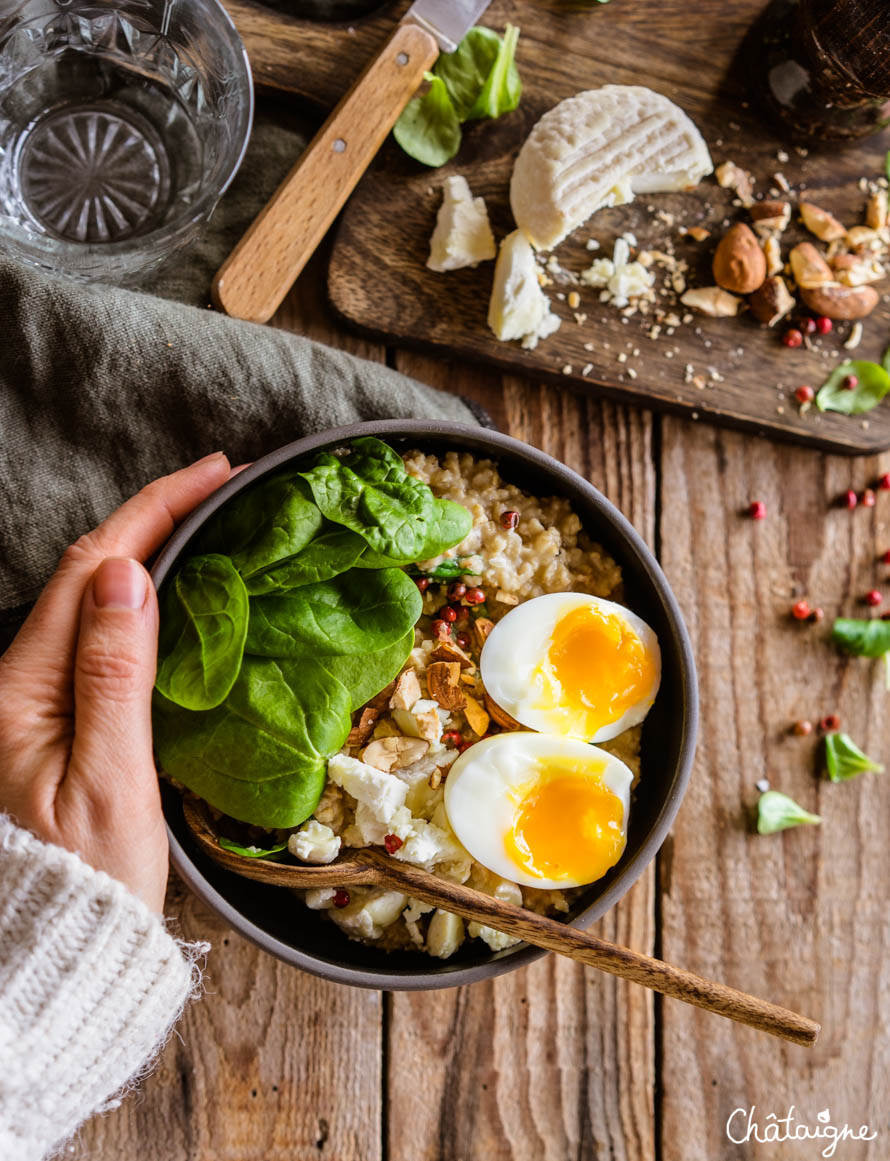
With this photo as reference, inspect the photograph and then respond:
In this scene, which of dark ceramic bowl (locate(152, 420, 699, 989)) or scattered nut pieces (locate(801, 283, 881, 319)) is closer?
dark ceramic bowl (locate(152, 420, 699, 989))

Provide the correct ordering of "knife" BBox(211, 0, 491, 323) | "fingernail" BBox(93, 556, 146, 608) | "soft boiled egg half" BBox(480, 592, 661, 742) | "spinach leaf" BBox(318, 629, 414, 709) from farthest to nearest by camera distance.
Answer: "knife" BBox(211, 0, 491, 323) < "soft boiled egg half" BBox(480, 592, 661, 742) < "spinach leaf" BBox(318, 629, 414, 709) < "fingernail" BBox(93, 556, 146, 608)

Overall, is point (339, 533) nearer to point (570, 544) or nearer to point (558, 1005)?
point (570, 544)

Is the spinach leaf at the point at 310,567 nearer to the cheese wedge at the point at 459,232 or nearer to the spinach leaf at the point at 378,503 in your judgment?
the spinach leaf at the point at 378,503

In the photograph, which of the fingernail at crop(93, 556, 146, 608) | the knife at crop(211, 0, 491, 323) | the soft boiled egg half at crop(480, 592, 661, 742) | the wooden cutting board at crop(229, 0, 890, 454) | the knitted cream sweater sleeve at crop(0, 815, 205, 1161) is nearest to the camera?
the knitted cream sweater sleeve at crop(0, 815, 205, 1161)

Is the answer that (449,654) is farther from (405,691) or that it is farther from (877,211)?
(877,211)

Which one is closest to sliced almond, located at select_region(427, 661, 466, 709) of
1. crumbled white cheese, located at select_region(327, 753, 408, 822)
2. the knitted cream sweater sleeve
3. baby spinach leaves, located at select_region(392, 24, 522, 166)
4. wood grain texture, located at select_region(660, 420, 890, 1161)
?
crumbled white cheese, located at select_region(327, 753, 408, 822)

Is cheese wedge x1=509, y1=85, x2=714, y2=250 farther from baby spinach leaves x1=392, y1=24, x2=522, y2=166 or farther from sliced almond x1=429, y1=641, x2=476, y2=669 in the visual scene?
sliced almond x1=429, y1=641, x2=476, y2=669

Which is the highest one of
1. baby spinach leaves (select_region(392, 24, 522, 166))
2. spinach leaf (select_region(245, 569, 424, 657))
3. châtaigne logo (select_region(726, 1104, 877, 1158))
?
baby spinach leaves (select_region(392, 24, 522, 166))
